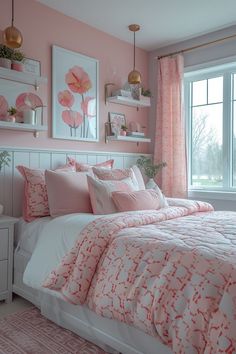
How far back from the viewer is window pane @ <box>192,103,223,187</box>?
3.70m

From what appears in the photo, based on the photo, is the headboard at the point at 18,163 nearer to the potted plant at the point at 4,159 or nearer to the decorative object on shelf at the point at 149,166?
the potted plant at the point at 4,159

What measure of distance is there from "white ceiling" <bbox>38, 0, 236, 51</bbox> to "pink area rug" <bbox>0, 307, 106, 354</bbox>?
8.92ft

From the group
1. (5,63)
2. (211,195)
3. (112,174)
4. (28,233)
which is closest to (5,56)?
(5,63)

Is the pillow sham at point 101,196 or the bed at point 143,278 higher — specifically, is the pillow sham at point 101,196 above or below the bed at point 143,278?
above

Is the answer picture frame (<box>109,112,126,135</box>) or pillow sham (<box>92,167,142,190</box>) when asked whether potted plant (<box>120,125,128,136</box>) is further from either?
pillow sham (<box>92,167,142,190</box>)

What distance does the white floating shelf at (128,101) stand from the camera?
3522 millimetres

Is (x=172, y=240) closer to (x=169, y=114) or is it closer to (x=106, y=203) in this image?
(x=106, y=203)

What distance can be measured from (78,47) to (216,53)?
1.53 m

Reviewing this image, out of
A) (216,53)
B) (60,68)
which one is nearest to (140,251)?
(60,68)

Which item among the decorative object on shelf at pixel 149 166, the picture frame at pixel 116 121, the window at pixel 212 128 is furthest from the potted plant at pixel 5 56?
the window at pixel 212 128

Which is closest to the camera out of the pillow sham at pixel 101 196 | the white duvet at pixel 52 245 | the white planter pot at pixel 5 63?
the white duvet at pixel 52 245

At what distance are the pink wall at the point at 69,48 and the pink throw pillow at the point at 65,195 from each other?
64 centimetres

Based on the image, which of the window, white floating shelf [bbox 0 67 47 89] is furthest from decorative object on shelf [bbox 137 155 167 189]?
white floating shelf [bbox 0 67 47 89]

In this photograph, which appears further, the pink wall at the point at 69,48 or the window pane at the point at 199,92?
the window pane at the point at 199,92
